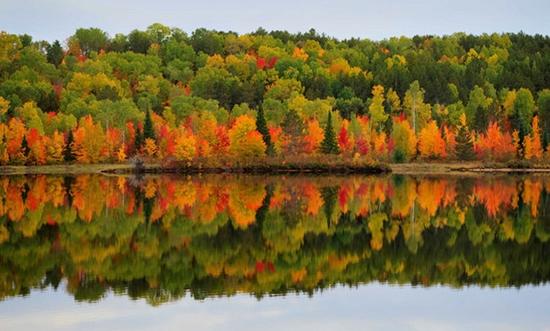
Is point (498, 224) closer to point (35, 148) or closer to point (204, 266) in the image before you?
point (204, 266)

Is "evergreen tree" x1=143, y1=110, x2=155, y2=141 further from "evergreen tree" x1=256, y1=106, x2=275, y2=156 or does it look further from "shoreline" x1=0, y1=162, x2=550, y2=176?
"evergreen tree" x1=256, y1=106, x2=275, y2=156

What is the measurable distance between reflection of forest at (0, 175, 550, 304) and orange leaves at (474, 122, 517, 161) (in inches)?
1974

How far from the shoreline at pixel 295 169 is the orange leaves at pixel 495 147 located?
2.98 m

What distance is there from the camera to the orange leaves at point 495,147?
96562 millimetres

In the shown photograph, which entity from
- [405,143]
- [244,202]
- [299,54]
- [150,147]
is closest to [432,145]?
[405,143]

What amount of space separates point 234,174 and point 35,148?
2618cm

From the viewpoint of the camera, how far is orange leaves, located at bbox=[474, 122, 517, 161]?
9656 centimetres

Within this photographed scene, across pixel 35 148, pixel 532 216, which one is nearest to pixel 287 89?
pixel 35 148

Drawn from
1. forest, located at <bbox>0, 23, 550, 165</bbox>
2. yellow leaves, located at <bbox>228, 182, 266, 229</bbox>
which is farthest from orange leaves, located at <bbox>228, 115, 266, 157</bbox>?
yellow leaves, located at <bbox>228, 182, 266, 229</bbox>

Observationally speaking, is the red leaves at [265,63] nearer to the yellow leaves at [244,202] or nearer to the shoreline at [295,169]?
the shoreline at [295,169]

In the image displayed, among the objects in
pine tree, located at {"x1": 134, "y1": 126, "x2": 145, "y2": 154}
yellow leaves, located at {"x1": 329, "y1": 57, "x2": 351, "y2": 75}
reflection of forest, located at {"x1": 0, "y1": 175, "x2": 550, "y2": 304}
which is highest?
yellow leaves, located at {"x1": 329, "y1": 57, "x2": 351, "y2": 75}

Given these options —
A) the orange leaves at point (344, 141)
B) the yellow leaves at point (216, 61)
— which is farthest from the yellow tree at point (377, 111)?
the yellow leaves at point (216, 61)

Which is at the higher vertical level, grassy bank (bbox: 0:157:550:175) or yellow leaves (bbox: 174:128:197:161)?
yellow leaves (bbox: 174:128:197:161)

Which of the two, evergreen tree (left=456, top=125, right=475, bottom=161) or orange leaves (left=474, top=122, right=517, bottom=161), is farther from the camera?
evergreen tree (left=456, top=125, right=475, bottom=161)
